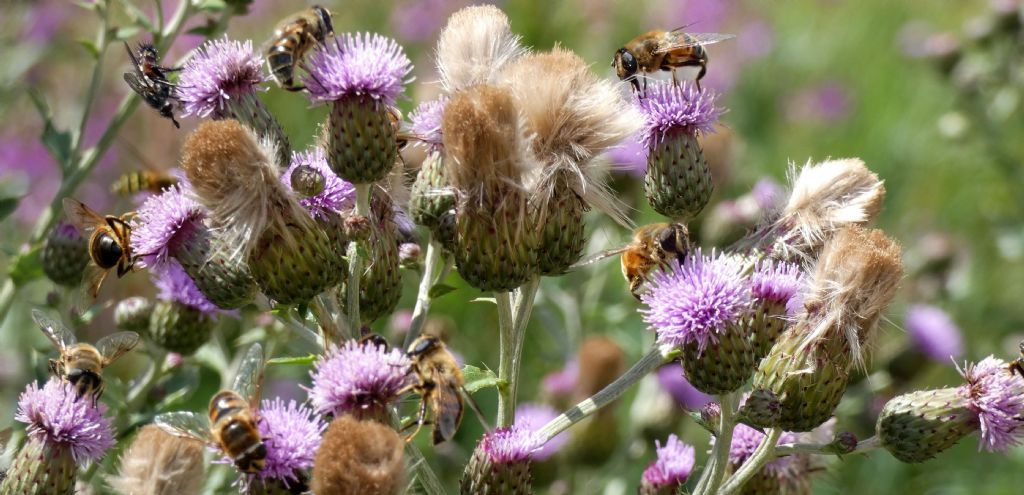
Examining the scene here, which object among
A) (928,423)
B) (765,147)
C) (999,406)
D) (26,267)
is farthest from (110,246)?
(765,147)

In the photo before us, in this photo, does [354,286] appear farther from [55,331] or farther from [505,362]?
[55,331]

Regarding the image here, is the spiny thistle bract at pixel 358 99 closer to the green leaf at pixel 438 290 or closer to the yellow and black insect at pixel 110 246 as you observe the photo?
the green leaf at pixel 438 290

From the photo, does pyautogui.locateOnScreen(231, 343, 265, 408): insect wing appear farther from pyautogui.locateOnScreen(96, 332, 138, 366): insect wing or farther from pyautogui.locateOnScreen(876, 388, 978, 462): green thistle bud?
pyautogui.locateOnScreen(876, 388, 978, 462): green thistle bud

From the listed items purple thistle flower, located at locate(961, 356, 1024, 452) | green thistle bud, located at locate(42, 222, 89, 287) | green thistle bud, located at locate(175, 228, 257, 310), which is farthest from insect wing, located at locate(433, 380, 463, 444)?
green thistle bud, located at locate(42, 222, 89, 287)

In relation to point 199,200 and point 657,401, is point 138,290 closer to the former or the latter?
point 657,401

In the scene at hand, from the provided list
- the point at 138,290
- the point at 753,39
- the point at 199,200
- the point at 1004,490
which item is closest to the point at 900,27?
the point at 753,39
